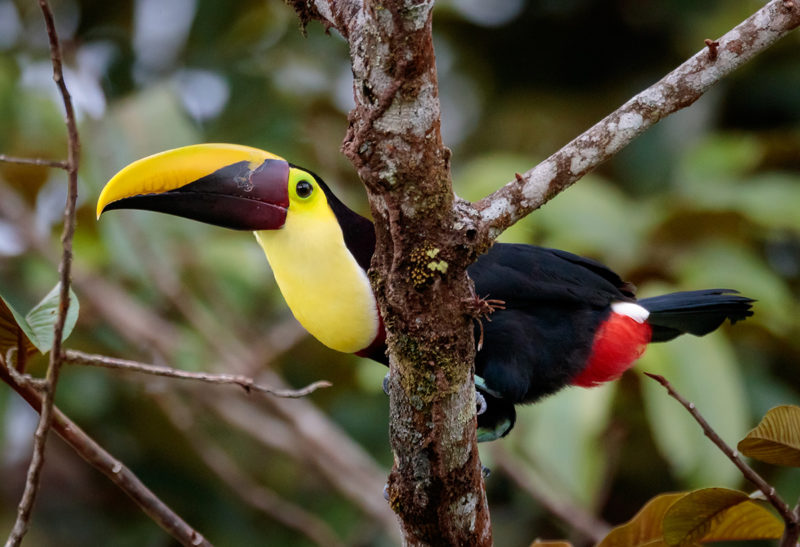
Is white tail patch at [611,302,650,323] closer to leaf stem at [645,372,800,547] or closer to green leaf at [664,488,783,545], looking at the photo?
green leaf at [664,488,783,545]

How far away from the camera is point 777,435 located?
5.04 feet

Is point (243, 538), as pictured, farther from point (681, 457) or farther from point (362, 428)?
point (681, 457)

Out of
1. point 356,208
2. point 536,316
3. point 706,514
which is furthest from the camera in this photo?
point 356,208

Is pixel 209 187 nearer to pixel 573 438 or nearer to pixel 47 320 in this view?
pixel 47 320

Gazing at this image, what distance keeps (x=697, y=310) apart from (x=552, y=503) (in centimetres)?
101

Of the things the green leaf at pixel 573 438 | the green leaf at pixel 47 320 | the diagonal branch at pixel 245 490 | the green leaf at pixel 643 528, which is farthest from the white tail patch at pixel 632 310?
the green leaf at pixel 47 320

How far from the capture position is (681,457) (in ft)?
9.56

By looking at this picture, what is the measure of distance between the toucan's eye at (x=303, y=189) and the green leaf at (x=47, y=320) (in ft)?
2.08

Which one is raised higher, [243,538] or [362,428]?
[362,428]

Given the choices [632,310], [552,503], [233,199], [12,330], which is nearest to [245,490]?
[552,503]

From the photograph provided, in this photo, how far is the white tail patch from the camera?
8.18 feet

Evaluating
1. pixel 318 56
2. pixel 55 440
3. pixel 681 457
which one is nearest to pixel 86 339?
pixel 55 440

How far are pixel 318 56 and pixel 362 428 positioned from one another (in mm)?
2000

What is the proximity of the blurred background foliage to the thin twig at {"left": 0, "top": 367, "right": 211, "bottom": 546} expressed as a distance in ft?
5.17
